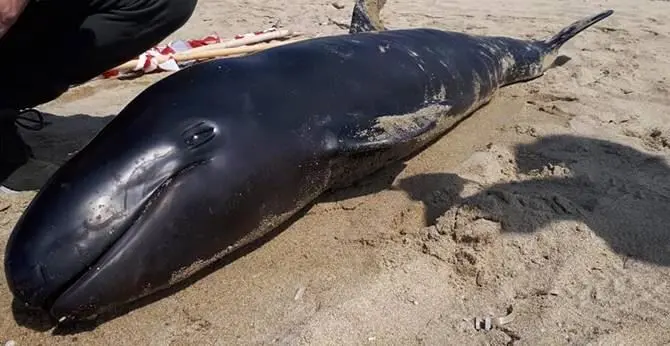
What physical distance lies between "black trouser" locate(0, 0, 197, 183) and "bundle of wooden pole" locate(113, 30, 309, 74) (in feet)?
4.72

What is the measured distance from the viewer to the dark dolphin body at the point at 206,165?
7.75ft

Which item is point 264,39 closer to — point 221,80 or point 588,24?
point 588,24

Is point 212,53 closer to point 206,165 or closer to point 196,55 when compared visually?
point 196,55

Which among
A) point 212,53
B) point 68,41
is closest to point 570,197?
point 68,41

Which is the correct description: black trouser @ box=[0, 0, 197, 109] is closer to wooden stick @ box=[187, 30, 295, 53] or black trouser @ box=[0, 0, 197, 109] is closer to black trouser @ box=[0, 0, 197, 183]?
black trouser @ box=[0, 0, 197, 183]

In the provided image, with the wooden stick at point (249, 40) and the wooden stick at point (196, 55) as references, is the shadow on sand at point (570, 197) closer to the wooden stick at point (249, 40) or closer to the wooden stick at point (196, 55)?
the wooden stick at point (196, 55)

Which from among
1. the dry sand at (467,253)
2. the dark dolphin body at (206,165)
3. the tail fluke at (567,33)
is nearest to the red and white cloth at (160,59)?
the dry sand at (467,253)

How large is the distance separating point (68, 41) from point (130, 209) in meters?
1.39

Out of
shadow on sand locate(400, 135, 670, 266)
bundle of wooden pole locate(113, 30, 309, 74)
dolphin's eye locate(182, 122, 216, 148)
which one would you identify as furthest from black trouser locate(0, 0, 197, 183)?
shadow on sand locate(400, 135, 670, 266)

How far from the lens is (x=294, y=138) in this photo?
285cm

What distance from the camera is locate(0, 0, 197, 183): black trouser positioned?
3.32 metres

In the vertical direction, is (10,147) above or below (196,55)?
above

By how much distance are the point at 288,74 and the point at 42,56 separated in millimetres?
1281

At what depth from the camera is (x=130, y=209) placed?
2424 mm
